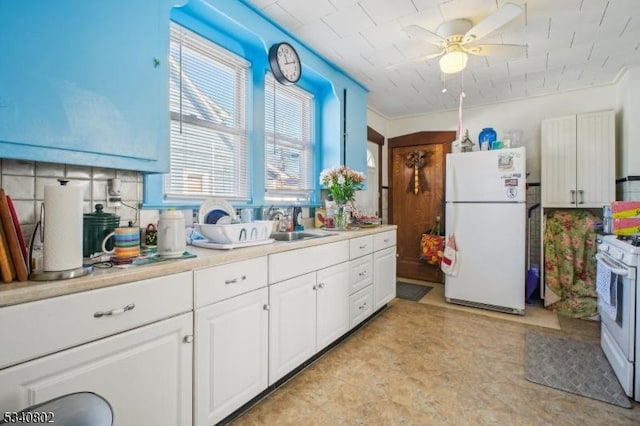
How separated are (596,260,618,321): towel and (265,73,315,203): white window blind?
7.96 feet

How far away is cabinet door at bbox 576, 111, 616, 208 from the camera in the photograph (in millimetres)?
3117

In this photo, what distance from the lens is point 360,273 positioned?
2604 millimetres

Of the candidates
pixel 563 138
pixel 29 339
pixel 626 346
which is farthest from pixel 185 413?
pixel 563 138

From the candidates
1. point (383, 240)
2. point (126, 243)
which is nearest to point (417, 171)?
point (383, 240)

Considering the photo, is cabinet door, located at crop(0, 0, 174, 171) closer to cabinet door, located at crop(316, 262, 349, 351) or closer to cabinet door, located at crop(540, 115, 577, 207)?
cabinet door, located at crop(316, 262, 349, 351)

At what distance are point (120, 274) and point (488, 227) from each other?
3373 millimetres

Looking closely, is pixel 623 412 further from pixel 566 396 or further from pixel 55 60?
pixel 55 60

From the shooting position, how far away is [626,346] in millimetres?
1839

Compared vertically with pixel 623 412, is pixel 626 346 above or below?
above

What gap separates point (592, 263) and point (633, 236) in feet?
4.63

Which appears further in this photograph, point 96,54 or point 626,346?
point 626,346

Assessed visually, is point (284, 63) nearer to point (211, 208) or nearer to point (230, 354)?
point (211, 208)

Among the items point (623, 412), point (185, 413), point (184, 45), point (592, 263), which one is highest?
Result: point (184, 45)

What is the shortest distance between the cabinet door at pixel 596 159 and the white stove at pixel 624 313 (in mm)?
1329
